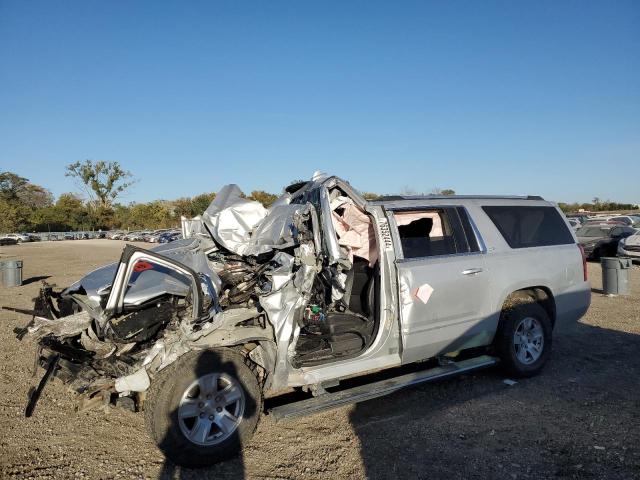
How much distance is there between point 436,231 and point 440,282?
2.54 ft

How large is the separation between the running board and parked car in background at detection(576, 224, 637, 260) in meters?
14.6

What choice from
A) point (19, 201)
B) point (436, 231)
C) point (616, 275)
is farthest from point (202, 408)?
point (19, 201)

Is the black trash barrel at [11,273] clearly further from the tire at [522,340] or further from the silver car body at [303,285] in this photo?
the tire at [522,340]

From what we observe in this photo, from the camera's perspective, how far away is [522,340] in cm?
500

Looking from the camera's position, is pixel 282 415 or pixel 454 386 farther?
pixel 454 386

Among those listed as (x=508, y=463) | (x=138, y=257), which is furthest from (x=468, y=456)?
(x=138, y=257)

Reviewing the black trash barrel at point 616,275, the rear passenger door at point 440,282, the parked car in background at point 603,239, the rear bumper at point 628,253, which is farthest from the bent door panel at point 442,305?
the parked car in background at point 603,239

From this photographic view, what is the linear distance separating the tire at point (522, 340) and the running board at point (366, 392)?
209mm

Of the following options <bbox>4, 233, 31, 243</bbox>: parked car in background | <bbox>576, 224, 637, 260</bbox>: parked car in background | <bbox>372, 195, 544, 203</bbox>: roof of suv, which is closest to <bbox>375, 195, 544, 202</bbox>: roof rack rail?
<bbox>372, 195, 544, 203</bbox>: roof of suv

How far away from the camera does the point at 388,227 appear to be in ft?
14.1

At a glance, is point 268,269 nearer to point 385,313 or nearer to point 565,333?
point 385,313

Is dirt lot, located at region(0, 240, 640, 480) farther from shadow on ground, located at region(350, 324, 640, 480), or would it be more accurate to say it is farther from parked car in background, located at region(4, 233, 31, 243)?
parked car in background, located at region(4, 233, 31, 243)

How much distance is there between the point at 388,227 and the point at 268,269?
1202 mm

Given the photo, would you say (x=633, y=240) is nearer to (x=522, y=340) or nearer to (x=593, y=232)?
(x=593, y=232)
